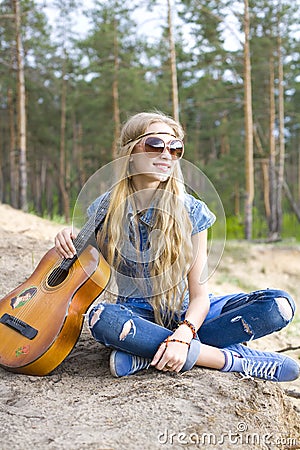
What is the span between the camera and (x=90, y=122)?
2059 centimetres

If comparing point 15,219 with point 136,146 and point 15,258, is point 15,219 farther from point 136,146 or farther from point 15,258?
point 136,146

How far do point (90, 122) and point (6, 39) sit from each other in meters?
5.33

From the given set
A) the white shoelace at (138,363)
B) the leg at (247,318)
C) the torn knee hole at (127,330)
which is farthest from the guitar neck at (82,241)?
the leg at (247,318)

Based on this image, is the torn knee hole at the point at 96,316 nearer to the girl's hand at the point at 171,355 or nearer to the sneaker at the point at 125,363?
the sneaker at the point at 125,363

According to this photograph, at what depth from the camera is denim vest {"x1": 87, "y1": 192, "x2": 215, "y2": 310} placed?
2400 millimetres

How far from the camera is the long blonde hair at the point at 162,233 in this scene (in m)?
2.36

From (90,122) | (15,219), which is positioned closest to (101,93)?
(90,122)

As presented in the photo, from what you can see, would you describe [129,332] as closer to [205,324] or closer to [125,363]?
[125,363]

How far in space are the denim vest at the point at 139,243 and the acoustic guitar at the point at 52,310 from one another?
0.10 meters

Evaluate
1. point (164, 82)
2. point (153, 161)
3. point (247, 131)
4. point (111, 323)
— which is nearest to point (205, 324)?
point (111, 323)

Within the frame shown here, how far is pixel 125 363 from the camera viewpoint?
7.39 feet

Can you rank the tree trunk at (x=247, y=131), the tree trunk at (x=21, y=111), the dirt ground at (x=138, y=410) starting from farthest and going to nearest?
the tree trunk at (x=247, y=131) < the tree trunk at (x=21, y=111) < the dirt ground at (x=138, y=410)

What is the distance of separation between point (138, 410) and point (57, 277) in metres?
0.81

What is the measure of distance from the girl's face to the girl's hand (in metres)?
0.71
